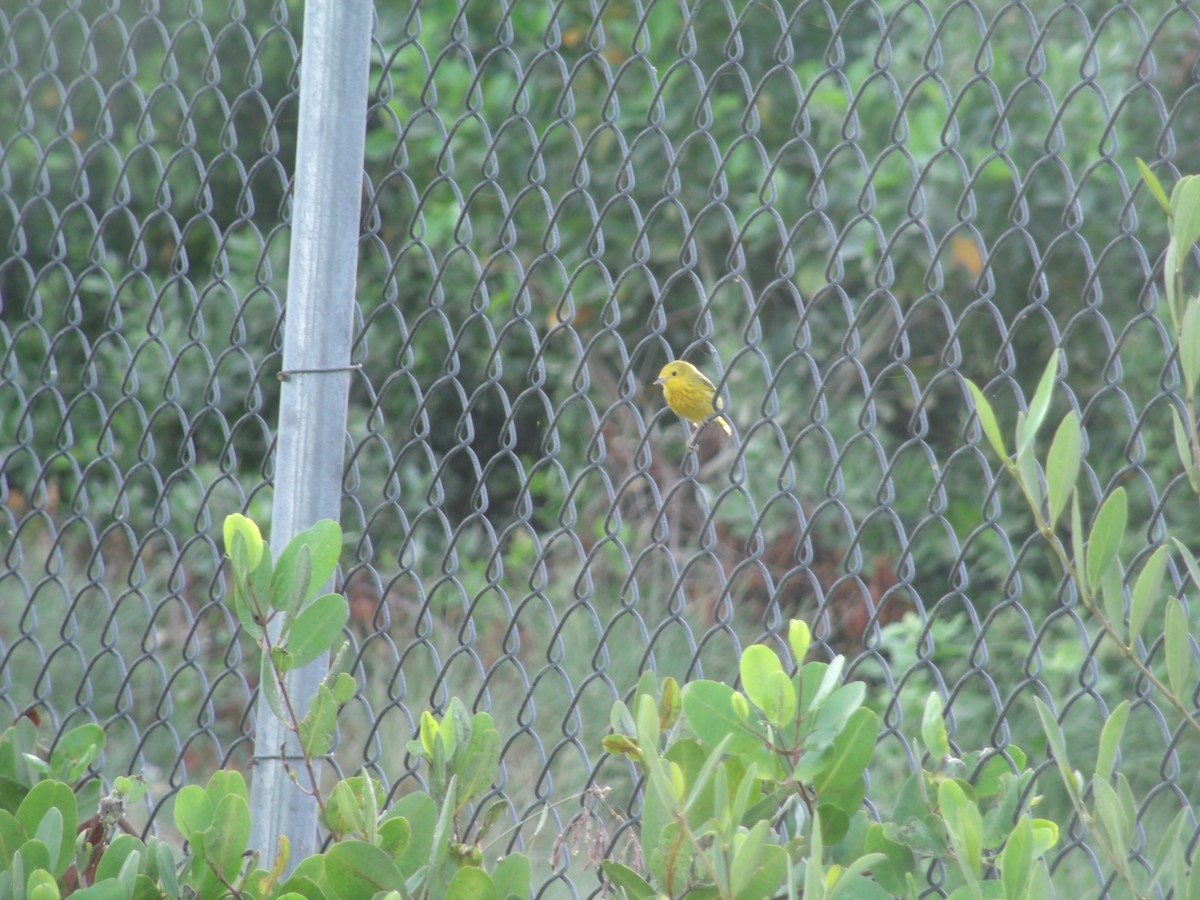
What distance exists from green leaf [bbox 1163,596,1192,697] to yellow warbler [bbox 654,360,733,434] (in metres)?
1.08

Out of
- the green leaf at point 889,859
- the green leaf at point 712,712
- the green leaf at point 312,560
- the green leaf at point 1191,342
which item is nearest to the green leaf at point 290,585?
the green leaf at point 312,560

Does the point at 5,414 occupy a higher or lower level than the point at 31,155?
lower

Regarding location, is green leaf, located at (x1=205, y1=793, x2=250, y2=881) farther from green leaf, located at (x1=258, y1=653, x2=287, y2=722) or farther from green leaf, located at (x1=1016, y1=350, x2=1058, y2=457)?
green leaf, located at (x1=1016, y1=350, x2=1058, y2=457)

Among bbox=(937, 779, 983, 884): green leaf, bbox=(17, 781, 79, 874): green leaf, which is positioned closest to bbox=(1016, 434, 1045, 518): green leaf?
bbox=(937, 779, 983, 884): green leaf

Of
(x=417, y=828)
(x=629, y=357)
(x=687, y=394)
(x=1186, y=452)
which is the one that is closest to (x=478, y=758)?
(x=417, y=828)

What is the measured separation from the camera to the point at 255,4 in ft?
17.3

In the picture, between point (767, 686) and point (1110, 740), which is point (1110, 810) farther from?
point (767, 686)

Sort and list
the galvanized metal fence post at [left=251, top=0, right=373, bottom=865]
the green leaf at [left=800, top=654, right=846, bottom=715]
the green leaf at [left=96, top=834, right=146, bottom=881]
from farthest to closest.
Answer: the galvanized metal fence post at [left=251, top=0, right=373, bottom=865]
the green leaf at [left=96, top=834, right=146, bottom=881]
the green leaf at [left=800, top=654, right=846, bottom=715]

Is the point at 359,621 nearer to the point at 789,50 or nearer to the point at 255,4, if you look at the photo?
the point at 255,4

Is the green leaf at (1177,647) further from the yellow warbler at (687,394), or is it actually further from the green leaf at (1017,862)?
the yellow warbler at (687,394)

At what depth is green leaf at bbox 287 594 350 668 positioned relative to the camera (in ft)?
4.70

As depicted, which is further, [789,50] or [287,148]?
[287,148]

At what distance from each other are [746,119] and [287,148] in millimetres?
3824

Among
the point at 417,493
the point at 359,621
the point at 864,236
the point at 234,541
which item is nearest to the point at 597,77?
the point at 864,236
